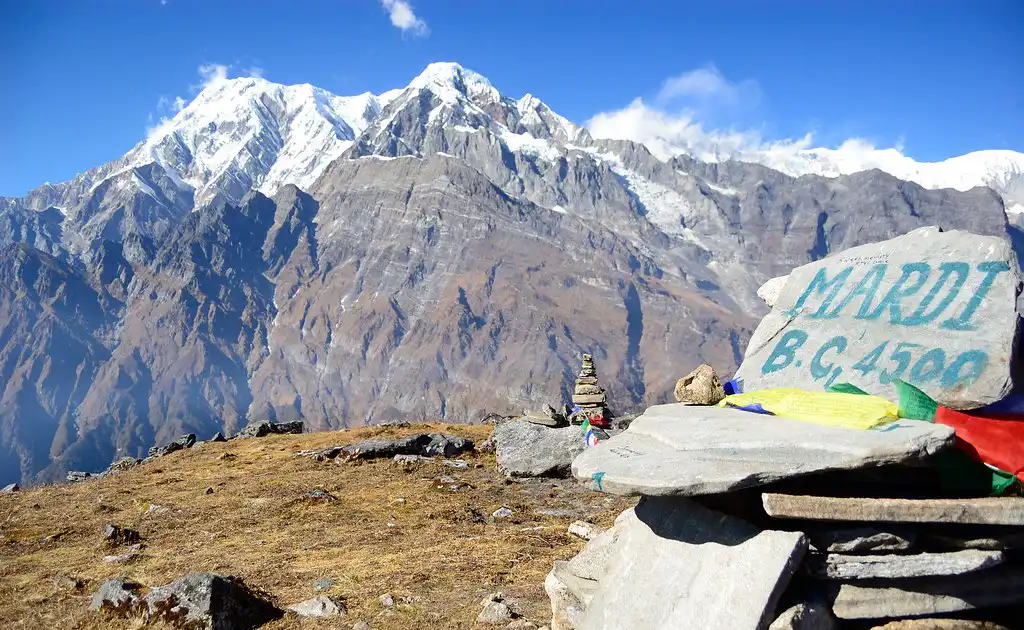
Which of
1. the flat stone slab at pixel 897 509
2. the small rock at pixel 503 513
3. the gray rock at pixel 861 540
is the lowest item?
the small rock at pixel 503 513

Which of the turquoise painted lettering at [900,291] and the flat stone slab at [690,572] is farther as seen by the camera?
the turquoise painted lettering at [900,291]

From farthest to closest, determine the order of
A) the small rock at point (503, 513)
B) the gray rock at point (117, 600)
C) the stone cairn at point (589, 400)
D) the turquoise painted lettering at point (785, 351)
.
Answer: the stone cairn at point (589, 400) < the small rock at point (503, 513) < the turquoise painted lettering at point (785, 351) < the gray rock at point (117, 600)

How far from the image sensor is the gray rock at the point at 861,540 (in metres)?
6.58

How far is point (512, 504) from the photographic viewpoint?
1617 centimetres

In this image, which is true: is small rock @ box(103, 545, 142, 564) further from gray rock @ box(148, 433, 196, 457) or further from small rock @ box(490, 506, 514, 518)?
gray rock @ box(148, 433, 196, 457)

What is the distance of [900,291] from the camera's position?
9.70 metres

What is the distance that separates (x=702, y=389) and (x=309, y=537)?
28.5 feet

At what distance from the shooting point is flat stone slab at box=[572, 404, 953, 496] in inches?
255

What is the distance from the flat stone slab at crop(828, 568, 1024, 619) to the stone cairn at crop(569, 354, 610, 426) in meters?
18.9

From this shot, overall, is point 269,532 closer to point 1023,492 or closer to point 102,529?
point 102,529

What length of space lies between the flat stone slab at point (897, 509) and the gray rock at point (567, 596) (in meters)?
2.73

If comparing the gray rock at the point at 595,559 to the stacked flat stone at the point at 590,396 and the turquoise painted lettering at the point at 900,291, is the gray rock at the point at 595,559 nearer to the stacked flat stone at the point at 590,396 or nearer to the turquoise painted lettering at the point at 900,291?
the turquoise painted lettering at the point at 900,291

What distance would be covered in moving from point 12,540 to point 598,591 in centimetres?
1378

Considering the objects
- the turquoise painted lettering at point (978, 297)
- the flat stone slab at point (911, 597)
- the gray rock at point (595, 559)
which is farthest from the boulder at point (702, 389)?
the flat stone slab at point (911, 597)
